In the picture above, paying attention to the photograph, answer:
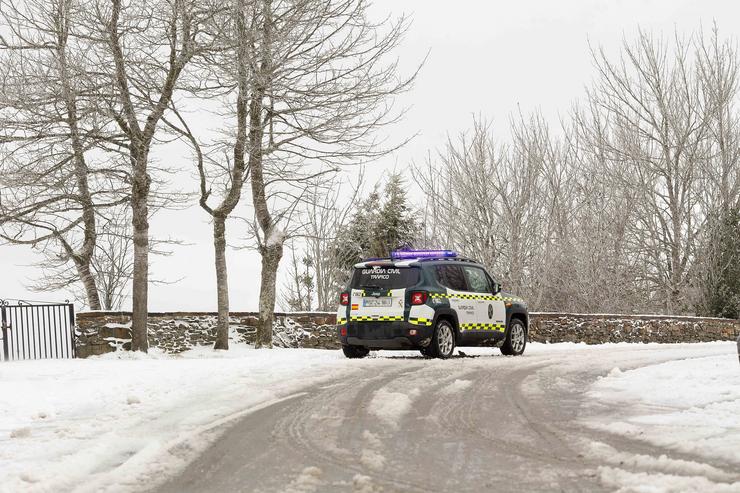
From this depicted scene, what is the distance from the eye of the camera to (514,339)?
1858 centimetres

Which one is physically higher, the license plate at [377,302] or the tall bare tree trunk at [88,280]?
the tall bare tree trunk at [88,280]

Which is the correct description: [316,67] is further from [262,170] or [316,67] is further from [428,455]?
[428,455]

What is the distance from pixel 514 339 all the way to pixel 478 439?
11508 mm

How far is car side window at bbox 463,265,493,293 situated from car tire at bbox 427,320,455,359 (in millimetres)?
1119

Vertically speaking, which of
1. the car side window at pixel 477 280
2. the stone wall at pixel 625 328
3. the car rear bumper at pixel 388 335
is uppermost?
the car side window at pixel 477 280

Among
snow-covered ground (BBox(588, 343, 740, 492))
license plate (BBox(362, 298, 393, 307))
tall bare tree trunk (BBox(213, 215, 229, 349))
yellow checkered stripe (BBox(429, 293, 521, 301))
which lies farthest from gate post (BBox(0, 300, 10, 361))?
snow-covered ground (BBox(588, 343, 740, 492))

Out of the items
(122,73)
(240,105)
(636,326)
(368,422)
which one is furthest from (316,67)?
(368,422)

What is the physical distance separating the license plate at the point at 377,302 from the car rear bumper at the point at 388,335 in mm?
325

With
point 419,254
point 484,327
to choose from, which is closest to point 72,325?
point 419,254

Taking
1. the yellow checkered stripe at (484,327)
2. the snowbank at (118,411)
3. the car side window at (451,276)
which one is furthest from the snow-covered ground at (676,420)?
the car side window at (451,276)

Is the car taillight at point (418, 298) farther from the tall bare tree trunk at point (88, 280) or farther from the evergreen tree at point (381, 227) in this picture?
the evergreen tree at point (381, 227)

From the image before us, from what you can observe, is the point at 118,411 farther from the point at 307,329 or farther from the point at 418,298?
the point at 307,329

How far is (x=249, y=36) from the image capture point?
2019 centimetres

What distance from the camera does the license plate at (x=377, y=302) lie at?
15.8 meters
